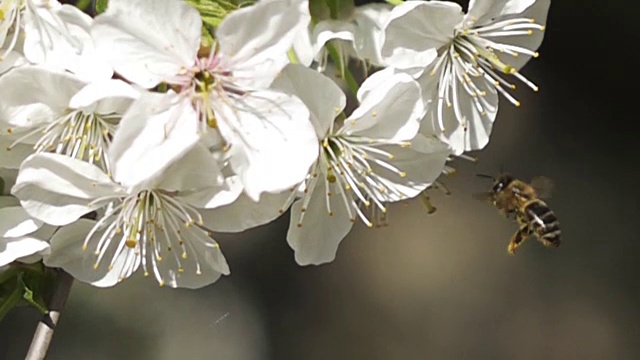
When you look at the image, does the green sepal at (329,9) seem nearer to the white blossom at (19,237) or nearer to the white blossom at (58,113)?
the white blossom at (58,113)

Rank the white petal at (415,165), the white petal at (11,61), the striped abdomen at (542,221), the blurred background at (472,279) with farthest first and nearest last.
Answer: the blurred background at (472,279) < the striped abdomen at (542,221) < the white petal at (415,165) < the white petal at (11,61)

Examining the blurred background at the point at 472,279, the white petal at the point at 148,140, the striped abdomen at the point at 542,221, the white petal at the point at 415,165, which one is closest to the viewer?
the white petal at the point at 148,140

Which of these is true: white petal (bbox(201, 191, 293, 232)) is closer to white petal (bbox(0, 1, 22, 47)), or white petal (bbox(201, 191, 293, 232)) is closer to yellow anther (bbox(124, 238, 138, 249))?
yellow anther (bbox(124, 238, 138, 249))

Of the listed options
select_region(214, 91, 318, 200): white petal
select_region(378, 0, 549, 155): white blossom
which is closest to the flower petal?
select_region(378, 0, 549, 155): white blossom

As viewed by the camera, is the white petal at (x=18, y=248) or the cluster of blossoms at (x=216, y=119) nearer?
the cluster of blossoms at (x=216, y=119)

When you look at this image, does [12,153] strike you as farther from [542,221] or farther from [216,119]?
[542,221]

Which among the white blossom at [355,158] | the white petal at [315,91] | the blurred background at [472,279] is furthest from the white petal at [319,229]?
the blurred background at [472,279]
